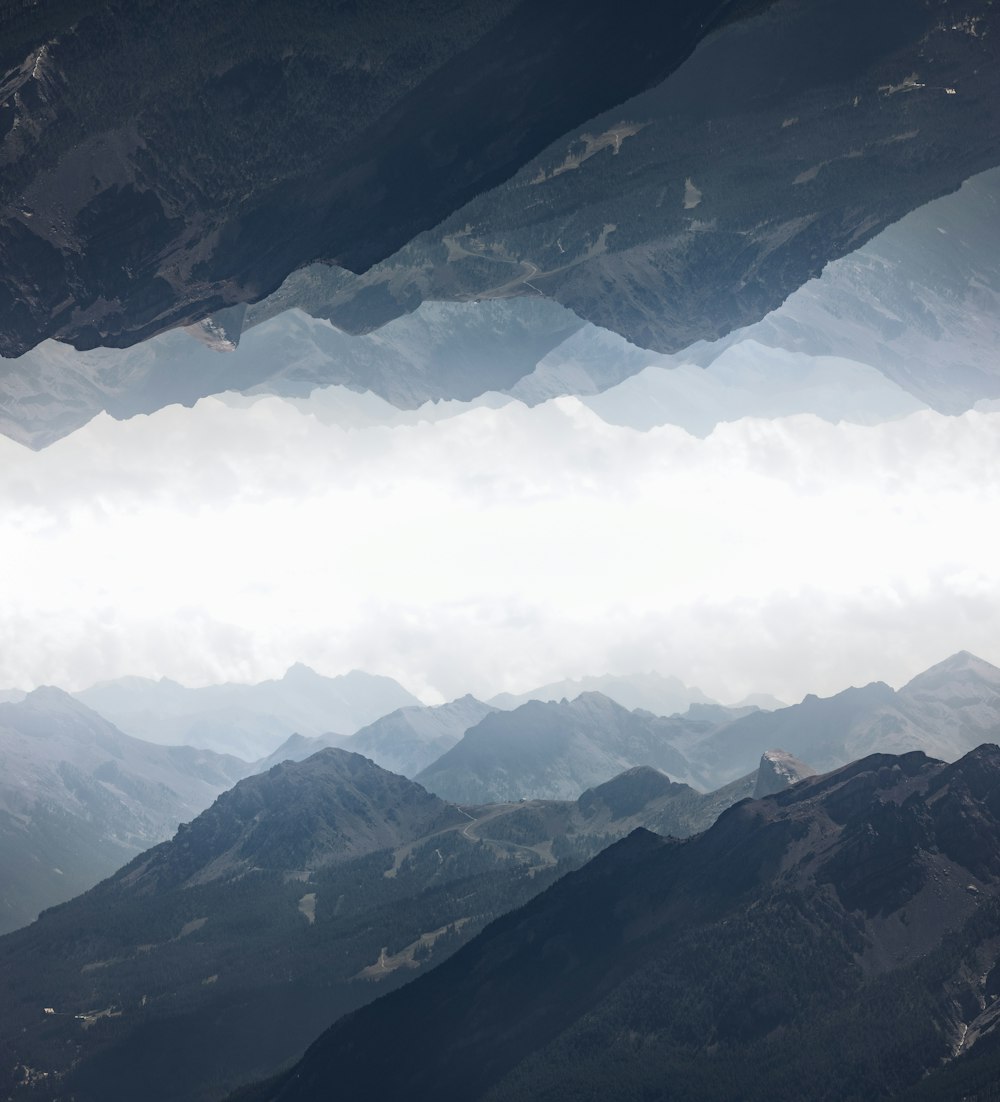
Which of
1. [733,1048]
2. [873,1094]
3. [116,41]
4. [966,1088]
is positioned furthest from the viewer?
[116,41]

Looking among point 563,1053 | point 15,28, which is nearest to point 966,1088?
point 563,1053

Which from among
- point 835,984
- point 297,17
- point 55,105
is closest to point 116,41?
point 55,105

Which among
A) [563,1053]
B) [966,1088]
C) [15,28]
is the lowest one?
[966,1088]

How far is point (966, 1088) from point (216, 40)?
677 feet

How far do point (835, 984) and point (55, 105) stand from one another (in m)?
205

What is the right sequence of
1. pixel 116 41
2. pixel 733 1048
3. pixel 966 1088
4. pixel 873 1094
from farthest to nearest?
pixel 116 41 < pixel 733 1048 < pixel 873 1094 < pixel 966 1088

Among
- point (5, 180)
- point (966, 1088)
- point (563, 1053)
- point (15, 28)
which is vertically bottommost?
point (966, 1088)

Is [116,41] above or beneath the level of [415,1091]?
above

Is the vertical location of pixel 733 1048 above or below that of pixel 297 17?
below

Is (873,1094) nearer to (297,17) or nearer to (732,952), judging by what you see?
(732,952)

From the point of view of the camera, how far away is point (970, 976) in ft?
581

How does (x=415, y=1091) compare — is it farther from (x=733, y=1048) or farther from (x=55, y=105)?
(x=55, y=105)

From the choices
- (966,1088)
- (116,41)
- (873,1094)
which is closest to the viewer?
(966,1088)

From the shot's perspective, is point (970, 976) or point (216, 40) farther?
point (216, 40)
